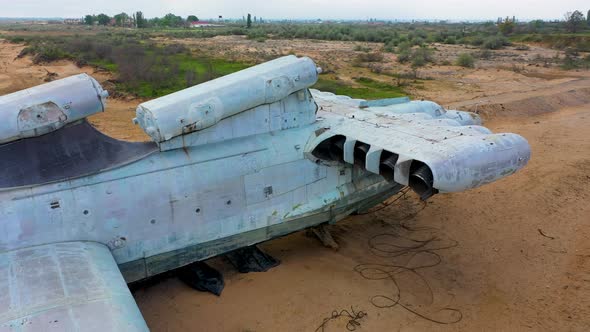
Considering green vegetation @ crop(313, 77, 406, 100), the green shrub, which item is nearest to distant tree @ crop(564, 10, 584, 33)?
the green shrub

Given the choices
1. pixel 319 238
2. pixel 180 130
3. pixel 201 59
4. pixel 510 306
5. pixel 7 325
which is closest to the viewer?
pixel 7 325

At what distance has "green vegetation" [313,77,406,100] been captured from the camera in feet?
90.8

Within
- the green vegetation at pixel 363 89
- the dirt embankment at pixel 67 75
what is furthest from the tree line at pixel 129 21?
the green vegetation at pixel 363 89

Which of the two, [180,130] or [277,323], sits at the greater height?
[180,130]

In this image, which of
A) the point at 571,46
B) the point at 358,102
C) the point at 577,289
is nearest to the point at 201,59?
the point at 358,102

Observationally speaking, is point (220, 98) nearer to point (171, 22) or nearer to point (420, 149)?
point (420, 149)

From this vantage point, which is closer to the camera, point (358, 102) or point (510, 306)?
point (510, 306)

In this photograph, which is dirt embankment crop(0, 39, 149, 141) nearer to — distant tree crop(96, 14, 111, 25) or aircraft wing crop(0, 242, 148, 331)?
aircraft wing crop(0, 242, 148, 331)

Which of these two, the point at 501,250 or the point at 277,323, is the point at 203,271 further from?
the point at 501,250

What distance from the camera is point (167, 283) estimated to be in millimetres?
9836

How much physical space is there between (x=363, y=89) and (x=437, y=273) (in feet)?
67.4

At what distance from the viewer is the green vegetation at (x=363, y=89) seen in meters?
27.7

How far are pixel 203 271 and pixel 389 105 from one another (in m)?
7.08

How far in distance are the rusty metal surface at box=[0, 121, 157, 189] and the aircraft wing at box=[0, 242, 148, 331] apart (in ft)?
4.20
